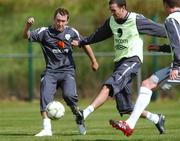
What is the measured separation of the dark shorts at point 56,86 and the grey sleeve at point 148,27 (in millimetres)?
1615

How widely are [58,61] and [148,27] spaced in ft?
5.90

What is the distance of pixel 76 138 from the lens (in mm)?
11859

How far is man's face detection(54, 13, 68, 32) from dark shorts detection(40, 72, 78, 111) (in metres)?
0.79

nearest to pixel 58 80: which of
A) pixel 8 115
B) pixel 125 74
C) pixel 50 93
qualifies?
pixel 50 93

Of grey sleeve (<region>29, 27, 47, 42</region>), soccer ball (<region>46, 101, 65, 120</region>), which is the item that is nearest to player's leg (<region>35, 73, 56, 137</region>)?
soccer ball (<region>46, 101, 65, 120</region>)

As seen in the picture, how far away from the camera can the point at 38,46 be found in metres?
28.7

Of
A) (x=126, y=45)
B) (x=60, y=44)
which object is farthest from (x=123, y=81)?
(x=60, y=44)

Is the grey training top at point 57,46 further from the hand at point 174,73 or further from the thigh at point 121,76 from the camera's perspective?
the hand at point 174,73

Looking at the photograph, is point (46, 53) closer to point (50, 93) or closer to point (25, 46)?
point (50, 93)

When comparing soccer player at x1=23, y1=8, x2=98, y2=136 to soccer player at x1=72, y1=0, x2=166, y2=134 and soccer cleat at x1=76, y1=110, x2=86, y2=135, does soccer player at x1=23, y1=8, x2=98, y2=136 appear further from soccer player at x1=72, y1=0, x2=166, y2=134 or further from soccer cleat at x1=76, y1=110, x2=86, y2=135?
soccer player at x1=72, y1=0, x2=166, y2=134

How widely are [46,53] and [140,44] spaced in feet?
6.23

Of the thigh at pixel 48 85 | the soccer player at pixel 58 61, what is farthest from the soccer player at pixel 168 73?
the thigh at pixel 48 85

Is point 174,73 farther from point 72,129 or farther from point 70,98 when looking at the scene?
point 72,129

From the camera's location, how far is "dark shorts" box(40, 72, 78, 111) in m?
13.2
